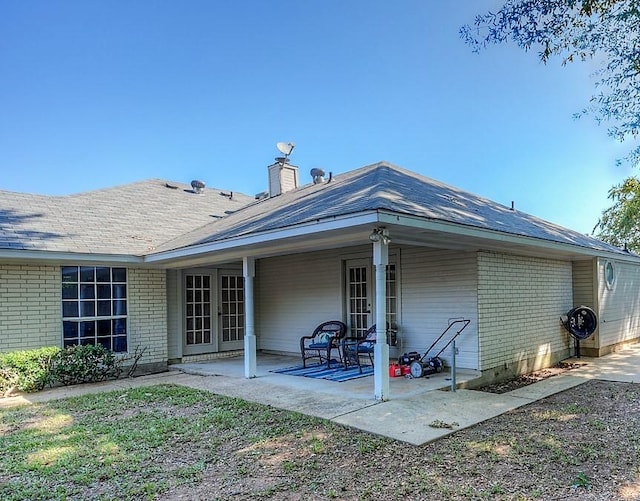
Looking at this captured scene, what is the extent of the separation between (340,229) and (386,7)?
7521mm

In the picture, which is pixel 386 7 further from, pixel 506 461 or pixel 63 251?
pixel 506 461

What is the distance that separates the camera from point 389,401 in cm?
581

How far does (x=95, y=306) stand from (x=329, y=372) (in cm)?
458

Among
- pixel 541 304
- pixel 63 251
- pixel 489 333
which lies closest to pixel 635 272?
pixel 541 304

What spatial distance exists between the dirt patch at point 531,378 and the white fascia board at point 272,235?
3690 millimetres

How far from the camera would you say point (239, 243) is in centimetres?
710

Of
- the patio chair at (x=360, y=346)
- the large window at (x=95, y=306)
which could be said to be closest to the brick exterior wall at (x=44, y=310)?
the large window at (x=95, y=306)

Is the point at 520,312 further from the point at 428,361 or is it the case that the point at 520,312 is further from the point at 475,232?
the point at 475,232

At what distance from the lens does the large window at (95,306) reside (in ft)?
27.6

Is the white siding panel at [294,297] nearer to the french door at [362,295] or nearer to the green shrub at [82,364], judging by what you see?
the french door at [362,295]

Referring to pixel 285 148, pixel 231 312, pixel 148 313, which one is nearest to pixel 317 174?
pixel 285 148

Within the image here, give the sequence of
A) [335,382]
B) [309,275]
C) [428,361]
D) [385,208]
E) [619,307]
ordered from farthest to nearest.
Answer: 1. [619,307]
2. [309,275]
3. [428,361]
4. [335,382]
5. [385,208]

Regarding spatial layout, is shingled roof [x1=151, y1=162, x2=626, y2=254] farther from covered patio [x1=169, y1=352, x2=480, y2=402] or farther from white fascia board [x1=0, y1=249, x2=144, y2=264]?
covered patio [x1=169, y1=352, x2=480, y2=402]

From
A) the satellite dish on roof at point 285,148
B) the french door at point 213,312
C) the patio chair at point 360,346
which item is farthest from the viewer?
the satellite dish on roof at point 285,148
